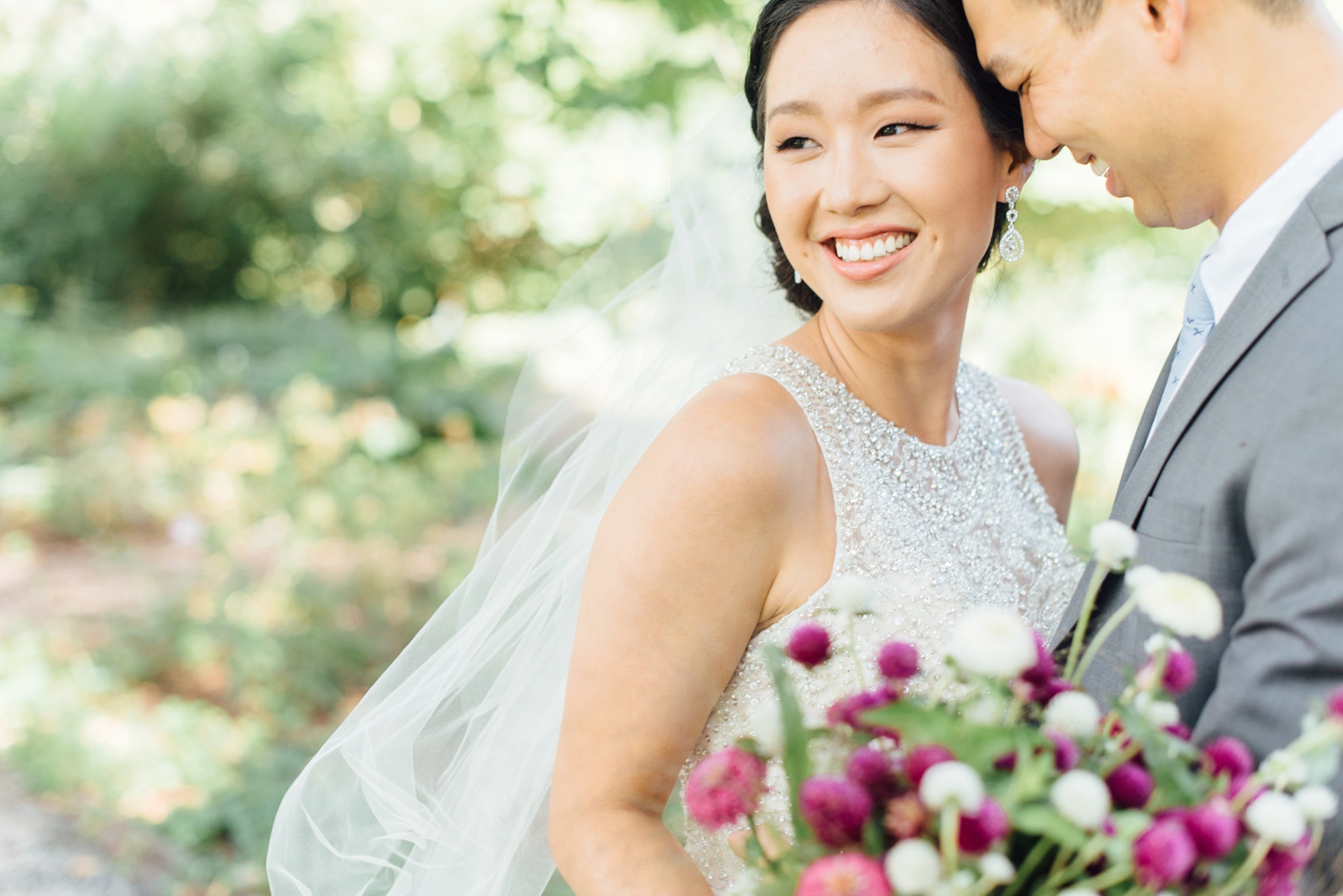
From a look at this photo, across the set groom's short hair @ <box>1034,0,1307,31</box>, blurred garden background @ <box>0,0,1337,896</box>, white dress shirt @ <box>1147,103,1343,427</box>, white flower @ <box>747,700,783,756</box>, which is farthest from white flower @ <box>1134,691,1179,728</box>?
blurred garden background @ <box>0,0,1337,896</box>

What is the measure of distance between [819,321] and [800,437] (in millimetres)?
458

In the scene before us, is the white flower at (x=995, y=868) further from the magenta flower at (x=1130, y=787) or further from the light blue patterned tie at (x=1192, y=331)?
the light blue patterned tie at (x=1192, y=331)

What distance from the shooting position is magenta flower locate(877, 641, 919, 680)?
101cm

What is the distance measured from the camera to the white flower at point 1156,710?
975 mm

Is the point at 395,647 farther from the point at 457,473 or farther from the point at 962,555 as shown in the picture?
the point at 962,555

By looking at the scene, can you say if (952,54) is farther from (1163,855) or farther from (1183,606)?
(1163,855)

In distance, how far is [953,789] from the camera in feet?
2.69

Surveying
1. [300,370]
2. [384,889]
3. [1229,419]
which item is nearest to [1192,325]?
[1229,419]

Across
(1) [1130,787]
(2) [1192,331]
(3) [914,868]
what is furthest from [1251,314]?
(3) [914,868]

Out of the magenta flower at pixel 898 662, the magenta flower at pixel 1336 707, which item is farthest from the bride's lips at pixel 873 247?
the magenta flower at pixel 1336 707

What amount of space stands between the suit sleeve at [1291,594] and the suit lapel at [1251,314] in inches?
4.9

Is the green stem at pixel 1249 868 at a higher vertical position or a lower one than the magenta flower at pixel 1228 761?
lower

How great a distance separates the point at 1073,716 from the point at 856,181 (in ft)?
3.83

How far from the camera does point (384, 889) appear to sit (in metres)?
2.27
